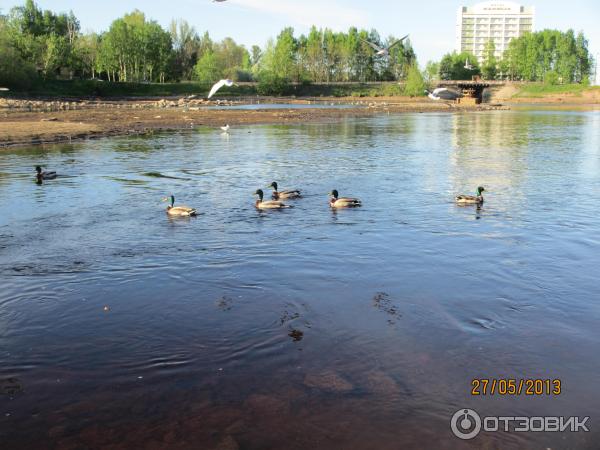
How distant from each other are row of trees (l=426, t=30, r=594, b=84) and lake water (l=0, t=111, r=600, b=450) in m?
158

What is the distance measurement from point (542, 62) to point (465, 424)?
191 meters

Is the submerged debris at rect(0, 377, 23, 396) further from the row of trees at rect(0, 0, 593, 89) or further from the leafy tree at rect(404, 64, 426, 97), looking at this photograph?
the leafy tree at rect(404, 64, 426, 97)

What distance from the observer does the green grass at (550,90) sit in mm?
138875

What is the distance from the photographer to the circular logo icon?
27.0 ft

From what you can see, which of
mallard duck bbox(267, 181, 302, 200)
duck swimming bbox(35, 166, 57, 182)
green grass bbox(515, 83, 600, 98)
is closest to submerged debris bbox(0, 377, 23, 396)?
mallard duck bbox(267, 181, 302, 200)

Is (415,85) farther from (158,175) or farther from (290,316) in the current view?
(290,316)

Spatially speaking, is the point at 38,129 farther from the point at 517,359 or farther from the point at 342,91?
the point at 342,91

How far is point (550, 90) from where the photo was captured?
145375 mm

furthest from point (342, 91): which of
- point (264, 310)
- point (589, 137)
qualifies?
point (264, 310)

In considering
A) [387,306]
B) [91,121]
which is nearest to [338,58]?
[91,121]

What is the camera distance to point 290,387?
Answer: 9.32 meters

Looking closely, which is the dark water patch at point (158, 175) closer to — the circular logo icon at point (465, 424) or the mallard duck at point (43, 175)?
the mallard duck at point (43, 175)

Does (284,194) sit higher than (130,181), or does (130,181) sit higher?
(130,181)

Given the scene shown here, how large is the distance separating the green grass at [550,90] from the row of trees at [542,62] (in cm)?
1475
